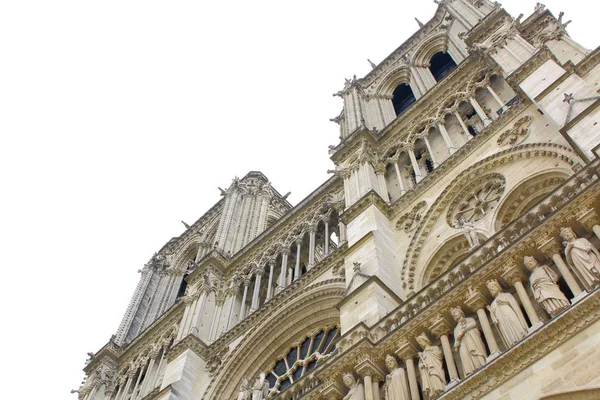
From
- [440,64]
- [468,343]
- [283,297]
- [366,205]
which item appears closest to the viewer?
[468,343]

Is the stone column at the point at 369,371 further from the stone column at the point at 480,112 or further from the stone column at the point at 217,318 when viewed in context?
the stone column at the point at 217,318

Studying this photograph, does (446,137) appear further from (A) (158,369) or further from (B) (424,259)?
(A) (158,369)

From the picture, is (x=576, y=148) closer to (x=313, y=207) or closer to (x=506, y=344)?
(x=506, y=344)

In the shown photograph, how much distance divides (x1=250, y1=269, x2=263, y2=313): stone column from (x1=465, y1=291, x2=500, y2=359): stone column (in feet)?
31.7

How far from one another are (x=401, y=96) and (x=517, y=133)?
11.2 m

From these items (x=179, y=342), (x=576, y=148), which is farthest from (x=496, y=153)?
(x=179, y=342)

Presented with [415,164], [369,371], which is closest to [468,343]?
[369,371]

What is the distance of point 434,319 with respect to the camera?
923 centimetres

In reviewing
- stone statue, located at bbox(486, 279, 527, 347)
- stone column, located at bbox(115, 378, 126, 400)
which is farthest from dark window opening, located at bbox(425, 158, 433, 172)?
stone column, located at bbox(115, 378, 126, 400)

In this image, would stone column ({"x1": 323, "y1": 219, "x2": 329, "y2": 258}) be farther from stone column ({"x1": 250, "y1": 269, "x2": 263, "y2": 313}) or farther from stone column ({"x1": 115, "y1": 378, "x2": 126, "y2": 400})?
stone column ({"x1": 115, "y1": 378, "x2": 126, "y2": 400})

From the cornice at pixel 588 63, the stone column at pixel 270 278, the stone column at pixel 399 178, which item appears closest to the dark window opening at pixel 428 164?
the stone column at pixel 399 178

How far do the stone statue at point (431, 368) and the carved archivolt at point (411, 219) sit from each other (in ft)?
18.4

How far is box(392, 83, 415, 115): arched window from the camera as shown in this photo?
24031mm

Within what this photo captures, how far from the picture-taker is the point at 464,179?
14414 millimetres
